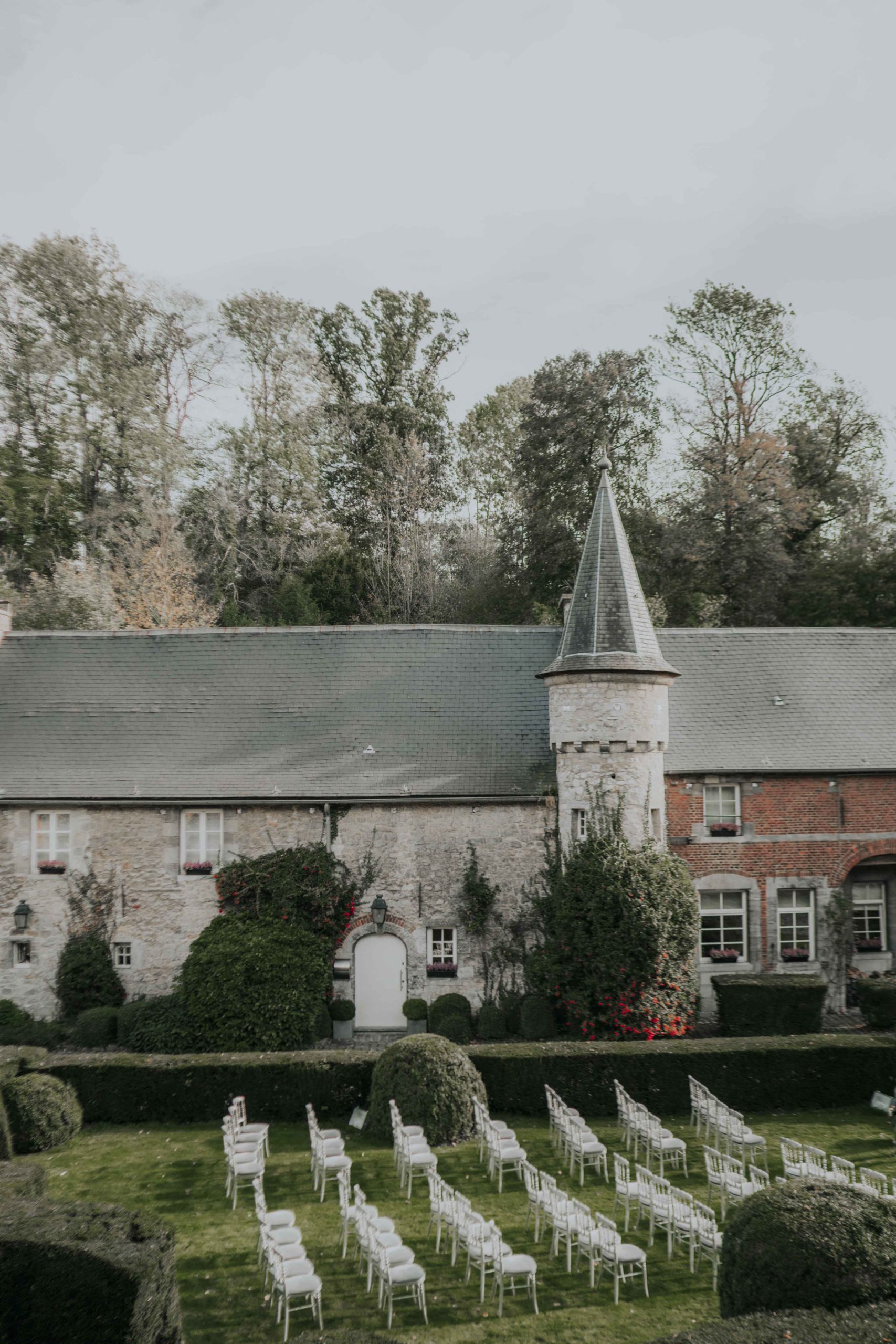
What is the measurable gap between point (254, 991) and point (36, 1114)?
4252 mm

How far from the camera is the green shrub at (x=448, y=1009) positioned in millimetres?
18281

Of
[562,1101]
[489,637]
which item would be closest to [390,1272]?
[562,1101]

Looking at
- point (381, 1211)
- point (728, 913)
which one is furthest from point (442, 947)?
point (381, 1211)

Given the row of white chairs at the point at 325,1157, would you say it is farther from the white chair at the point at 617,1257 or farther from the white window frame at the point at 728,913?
the white window frame at the point at 728,913

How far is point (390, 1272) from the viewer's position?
9312 mm

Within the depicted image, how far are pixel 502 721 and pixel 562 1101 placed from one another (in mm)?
8366

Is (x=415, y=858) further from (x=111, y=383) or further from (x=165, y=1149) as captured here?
(x=111, y=383)

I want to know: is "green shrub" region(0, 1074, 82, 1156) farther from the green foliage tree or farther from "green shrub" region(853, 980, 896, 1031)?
"green shrub" region(853, 980, 896, 1031)

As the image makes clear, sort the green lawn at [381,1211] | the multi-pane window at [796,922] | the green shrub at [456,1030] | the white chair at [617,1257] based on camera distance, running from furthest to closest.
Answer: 1. the multi-pane window at [796,922]
2. the green shrub at [456,1030]
3. the white chair at [617,1257]
4. the green lawn at [381,1211]

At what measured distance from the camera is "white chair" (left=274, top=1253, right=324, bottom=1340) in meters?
9.03

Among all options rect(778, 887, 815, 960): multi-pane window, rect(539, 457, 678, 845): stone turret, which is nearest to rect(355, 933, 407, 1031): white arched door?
rect(539, 457, 678, 845): stone turret

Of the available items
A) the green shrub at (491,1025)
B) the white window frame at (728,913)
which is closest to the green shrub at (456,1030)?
the green shrub at (491,1025)

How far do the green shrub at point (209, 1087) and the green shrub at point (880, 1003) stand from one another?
9292 millimetres

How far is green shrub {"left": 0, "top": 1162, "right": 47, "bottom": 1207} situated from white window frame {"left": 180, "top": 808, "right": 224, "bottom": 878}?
809 centimetres
